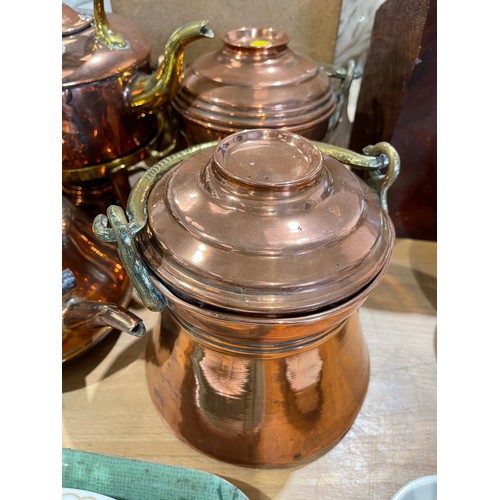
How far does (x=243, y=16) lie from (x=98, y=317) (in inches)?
27.7

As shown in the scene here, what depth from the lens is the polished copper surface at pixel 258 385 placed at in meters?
0.58

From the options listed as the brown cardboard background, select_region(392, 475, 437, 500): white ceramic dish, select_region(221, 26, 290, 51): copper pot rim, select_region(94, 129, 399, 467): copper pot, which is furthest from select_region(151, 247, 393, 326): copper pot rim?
the brown cardboard background

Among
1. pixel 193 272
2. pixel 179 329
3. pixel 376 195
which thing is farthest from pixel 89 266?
pixel 376 195

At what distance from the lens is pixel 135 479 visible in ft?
2.08

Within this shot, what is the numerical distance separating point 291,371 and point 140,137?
1.80 ft

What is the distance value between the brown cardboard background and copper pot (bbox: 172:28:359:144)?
4.8 inches

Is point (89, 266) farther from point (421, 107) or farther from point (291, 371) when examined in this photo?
point (421, 107)

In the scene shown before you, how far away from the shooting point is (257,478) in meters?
0.69

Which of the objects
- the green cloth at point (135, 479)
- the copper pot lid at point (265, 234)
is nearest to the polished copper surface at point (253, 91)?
the copper pot lid at point (265, 234)

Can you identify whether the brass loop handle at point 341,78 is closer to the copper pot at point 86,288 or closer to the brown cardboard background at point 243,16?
the brown cardboard background at point 243,16

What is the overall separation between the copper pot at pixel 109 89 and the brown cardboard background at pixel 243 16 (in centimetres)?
10

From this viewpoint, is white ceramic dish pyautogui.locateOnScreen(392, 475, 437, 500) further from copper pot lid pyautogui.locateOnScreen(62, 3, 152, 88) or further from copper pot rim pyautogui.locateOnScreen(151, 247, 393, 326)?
copper pot lid pyautogui.locateOnScreen(62, 3, 152, 88)

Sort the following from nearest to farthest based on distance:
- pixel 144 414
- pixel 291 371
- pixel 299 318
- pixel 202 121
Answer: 1. pixel 299 318
2. pixel 291 371
3. pixel 144 414
4. pixel 202 121

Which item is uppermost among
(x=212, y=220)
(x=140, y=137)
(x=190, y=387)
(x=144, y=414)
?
(x=212, y=220)
